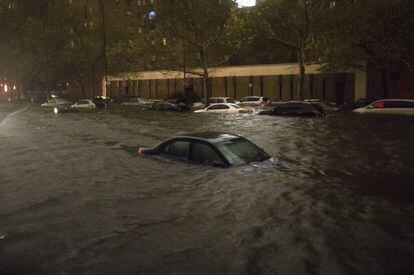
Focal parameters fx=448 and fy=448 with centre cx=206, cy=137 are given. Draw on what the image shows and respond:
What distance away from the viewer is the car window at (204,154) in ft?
37.6

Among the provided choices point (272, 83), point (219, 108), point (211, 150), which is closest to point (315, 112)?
point (219, 108)

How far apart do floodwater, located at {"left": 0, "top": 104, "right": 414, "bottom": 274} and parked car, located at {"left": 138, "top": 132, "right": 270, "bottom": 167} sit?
256mm

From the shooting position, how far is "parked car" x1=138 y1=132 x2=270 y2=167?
11.4 meters

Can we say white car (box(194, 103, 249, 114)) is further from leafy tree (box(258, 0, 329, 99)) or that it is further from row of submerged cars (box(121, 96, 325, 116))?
leafy tree (box(258, 0, 329, 99))

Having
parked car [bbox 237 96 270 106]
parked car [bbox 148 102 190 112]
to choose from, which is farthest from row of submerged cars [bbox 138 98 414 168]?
parked car [bbox 237 96 270 106]

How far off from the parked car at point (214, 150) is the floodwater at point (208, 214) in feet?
0.84

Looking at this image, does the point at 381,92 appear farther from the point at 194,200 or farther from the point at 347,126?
the point at 194,200

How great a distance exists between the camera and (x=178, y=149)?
40.8ft

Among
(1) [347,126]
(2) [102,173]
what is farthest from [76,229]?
(1) [347,126]

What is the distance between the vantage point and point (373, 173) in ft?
41.7

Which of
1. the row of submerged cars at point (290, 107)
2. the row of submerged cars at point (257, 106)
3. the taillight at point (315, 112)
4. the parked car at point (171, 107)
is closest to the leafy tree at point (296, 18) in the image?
the row of submerged cars at point (290, 107)

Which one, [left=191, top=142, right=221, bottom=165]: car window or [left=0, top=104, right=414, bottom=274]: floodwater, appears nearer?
[left=0, top=104, right=414, bottom=274]: floodwater

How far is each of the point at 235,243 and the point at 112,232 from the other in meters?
2.28

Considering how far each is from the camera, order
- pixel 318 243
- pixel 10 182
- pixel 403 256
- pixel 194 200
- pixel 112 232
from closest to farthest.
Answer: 1. pixel 403 256
2. pixel 318 243
3. pixel 112 232
4. pixel 194 200
5. pixel 10 182
